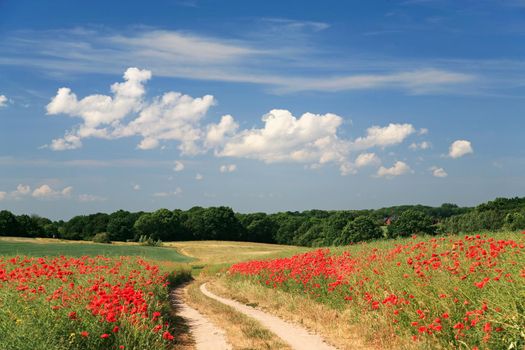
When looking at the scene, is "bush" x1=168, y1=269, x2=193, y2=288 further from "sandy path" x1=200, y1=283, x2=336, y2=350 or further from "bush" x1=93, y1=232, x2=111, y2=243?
"bush" x1=93, y1=232, x2=111, y2=243

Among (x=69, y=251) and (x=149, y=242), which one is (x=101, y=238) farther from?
(x=69, y=251)

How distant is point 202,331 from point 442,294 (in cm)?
643

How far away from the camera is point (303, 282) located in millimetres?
17781

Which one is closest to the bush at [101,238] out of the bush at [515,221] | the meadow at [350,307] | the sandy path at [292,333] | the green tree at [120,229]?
the green tree at [120,229]

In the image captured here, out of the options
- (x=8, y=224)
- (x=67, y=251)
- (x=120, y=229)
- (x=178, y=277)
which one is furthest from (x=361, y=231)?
(x=8, y=224)

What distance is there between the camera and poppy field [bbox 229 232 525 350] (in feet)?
27.8

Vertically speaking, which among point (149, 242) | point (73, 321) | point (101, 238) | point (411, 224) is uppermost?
point (411, 224)

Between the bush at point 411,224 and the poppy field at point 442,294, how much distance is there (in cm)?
4110

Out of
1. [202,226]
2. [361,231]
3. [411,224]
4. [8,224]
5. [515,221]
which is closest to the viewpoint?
[515,221]

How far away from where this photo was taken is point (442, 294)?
9836 mm

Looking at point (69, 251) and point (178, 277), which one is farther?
point (69, 251)

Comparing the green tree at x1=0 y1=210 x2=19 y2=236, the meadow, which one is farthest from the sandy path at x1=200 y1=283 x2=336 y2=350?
the green tree at x1=0 y1=210 x2=19 y2=236

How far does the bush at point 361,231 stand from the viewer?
5912 cm

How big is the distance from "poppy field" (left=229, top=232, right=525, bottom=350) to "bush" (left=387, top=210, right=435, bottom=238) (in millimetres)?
41100
